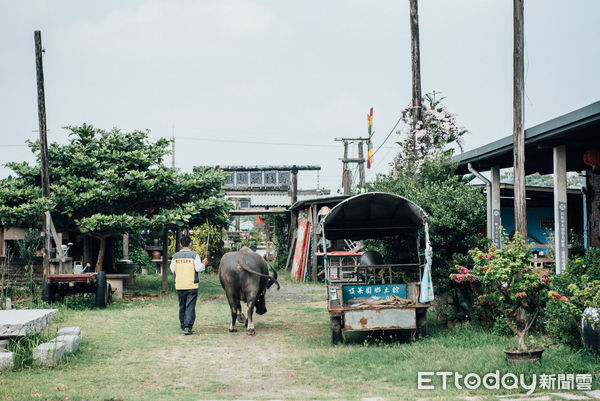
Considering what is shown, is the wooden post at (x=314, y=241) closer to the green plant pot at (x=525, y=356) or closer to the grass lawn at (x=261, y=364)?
the grass lawn at (x=261, y=364)

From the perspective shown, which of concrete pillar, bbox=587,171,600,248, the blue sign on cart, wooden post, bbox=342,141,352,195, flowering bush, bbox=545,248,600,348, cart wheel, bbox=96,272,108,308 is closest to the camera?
flowering bush, bbox=545,248,600,348

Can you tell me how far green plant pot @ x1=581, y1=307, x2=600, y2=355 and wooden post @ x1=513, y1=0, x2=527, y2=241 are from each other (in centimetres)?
208

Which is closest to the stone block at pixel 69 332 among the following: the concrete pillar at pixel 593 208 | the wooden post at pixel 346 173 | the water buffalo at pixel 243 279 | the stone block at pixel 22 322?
the stone block at pixel 22 322

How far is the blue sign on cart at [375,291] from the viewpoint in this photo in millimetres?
10289

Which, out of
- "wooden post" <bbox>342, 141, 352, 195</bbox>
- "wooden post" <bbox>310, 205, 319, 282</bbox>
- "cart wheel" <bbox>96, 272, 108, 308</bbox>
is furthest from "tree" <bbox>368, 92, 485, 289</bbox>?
"wooden post" <bbox>342, 141, 352, 195</bbox>

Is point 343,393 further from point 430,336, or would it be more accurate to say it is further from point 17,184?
point 17,184

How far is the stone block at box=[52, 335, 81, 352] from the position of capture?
331 inches

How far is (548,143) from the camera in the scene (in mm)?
9594

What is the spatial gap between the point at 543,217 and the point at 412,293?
10.3 meters

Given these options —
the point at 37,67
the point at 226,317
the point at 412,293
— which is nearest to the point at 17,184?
the point at 37,67

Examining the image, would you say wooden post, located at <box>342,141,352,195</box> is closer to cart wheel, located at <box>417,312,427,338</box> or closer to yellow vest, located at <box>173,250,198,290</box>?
yellow vest, located at <box>173,250,198,290</box>

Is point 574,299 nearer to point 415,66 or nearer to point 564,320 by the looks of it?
point 564,320

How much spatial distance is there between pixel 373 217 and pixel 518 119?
3.06m

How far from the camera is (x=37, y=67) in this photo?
15414mm
